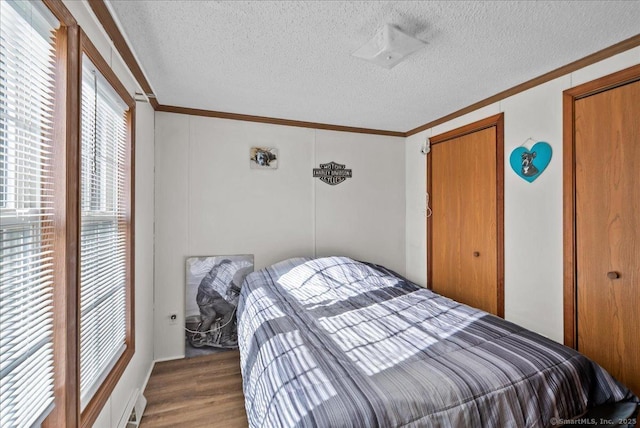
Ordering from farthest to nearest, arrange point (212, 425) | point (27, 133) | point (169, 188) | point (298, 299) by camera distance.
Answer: point (169, 188) → point (298, 299) → point (212, 425) → point (27, 133)

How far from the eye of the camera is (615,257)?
1760mm

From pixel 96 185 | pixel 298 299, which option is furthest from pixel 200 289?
pixel 96 185

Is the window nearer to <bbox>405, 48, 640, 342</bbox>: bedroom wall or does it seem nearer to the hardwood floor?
the hardwood floor

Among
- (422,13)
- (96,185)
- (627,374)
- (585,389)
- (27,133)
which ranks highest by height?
(422,13)

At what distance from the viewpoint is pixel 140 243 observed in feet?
7.25

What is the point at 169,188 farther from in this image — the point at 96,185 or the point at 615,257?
the point at 615,257

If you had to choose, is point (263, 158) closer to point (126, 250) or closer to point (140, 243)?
point (140, 243)

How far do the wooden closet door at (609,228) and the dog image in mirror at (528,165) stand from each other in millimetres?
272

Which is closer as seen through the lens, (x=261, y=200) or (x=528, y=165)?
(x=528, y=165)

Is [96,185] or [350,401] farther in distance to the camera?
[96,185]

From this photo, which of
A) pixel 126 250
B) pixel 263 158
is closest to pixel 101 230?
pixel 126 250

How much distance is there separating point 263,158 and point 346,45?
1.52 metres

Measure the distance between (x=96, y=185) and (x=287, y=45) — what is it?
4.30ft

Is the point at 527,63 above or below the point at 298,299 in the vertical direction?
above
